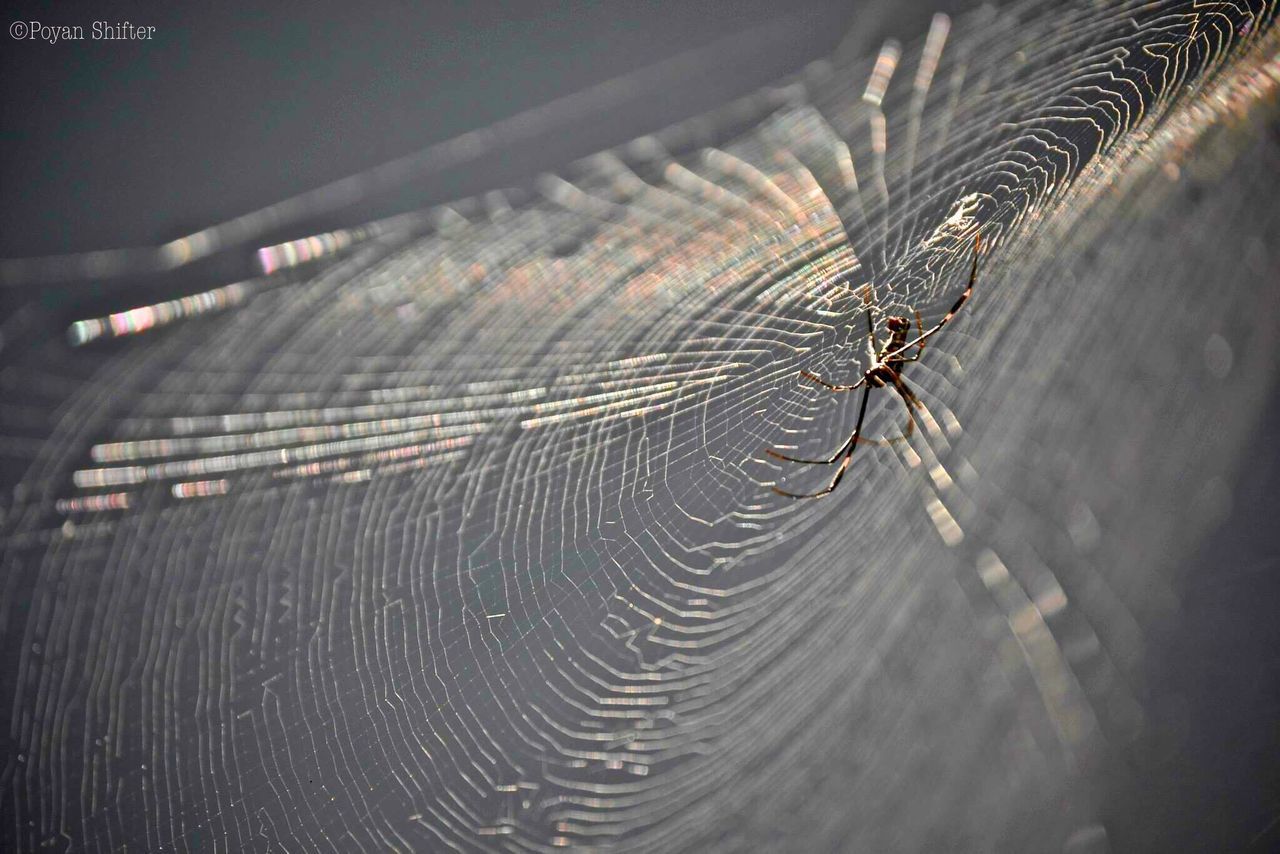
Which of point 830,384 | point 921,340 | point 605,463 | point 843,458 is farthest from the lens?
point 843,458

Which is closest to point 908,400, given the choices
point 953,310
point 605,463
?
point 953,310

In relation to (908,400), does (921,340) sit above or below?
above

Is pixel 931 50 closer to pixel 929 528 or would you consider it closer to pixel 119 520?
pixel 119 520

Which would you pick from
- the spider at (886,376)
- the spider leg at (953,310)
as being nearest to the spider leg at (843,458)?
the spider at (886,376)

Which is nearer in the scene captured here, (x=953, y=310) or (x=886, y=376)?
(x=953, y=310)

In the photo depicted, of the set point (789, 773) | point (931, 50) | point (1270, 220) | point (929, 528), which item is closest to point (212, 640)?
point (931, 50)

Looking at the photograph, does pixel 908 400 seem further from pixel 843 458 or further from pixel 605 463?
pixel 605 463
